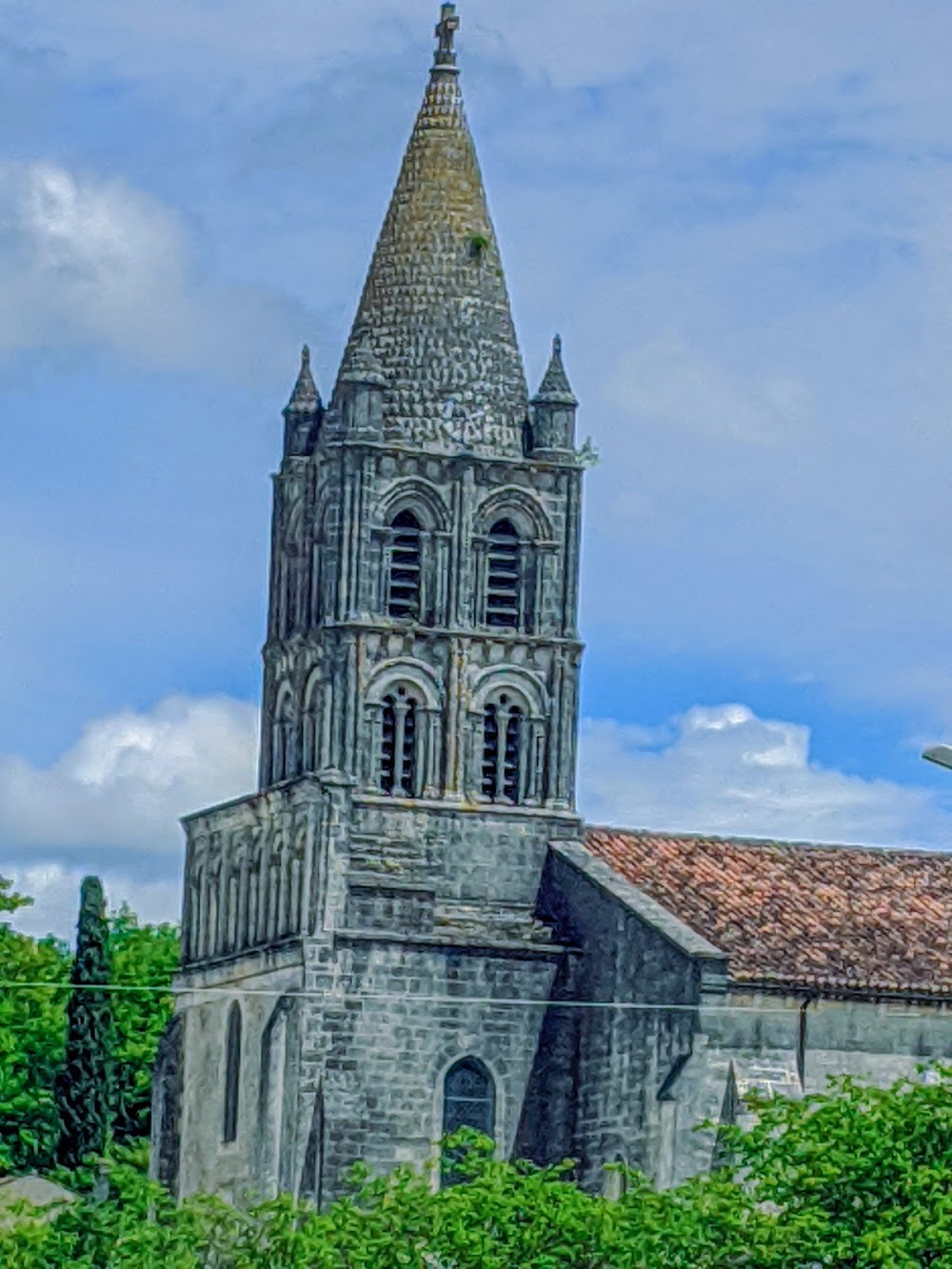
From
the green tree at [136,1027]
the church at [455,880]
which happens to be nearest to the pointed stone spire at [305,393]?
the church at [455,880]

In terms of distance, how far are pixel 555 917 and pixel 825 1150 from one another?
2056cm

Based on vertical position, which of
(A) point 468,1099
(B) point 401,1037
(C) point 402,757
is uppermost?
(C) point 402,757

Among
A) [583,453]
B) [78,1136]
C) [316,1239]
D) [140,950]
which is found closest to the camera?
[316,1239]

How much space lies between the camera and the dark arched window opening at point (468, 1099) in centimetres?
9288

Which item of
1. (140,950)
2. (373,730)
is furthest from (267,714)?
(140,950)

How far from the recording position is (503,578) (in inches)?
3814

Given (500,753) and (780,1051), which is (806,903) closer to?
(780,1051)

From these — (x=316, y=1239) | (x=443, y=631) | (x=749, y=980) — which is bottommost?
(x=316, y=1239)

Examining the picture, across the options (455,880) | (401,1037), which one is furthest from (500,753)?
(401,1037)

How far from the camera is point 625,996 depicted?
9244 centimetres

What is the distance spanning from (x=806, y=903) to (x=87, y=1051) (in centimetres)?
2171

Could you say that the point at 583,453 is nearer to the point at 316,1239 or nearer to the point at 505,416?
the point at 505,416

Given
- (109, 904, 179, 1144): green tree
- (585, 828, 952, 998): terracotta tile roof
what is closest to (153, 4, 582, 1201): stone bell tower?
(585, 828, 952, 998): terracotta tile roof

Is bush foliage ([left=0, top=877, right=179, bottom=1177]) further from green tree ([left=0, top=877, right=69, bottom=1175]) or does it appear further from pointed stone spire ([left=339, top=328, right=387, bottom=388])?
pointed stone spire ([left=339, top=328, right=387, bottom=388])
